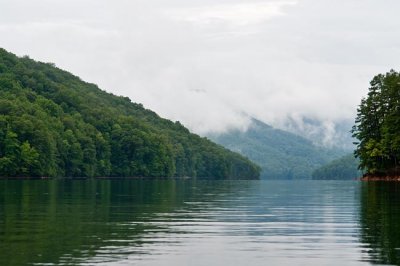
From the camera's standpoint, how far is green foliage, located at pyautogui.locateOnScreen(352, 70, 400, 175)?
161 meters

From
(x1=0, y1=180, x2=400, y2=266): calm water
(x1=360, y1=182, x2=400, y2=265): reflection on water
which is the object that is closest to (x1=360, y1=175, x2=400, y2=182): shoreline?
(x1=360, y1=182, x2=400, y2=265): reflection on water

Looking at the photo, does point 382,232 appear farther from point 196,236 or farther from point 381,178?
point 381,178

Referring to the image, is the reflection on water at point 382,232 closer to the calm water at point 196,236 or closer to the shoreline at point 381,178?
the calm water at point 196,236

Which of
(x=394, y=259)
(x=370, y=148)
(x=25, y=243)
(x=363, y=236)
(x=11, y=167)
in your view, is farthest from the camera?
(x=11, y=167)

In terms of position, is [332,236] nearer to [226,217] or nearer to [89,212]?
[226,217]

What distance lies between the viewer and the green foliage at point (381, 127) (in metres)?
161

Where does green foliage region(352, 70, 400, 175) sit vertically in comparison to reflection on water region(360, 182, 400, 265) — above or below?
above

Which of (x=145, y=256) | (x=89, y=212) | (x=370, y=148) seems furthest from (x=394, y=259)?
(x=370, y=148)

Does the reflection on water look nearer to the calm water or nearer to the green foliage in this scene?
the calm water

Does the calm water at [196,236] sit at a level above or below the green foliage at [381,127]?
below

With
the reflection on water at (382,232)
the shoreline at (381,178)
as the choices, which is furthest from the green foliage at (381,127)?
the reflection on water at (382,232)

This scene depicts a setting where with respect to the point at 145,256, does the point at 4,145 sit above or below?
above

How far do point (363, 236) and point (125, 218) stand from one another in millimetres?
15936

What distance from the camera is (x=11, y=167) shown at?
186875 millimetres
